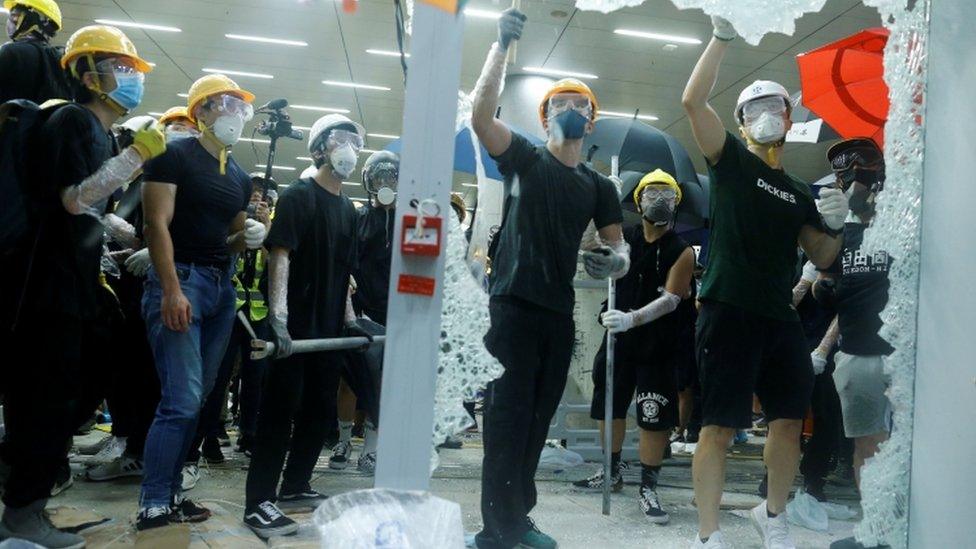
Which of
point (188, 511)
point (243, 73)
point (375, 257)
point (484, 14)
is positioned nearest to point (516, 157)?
point (484, 14)

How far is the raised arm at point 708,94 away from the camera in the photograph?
2.36 metres

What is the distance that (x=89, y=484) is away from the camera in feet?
12.0

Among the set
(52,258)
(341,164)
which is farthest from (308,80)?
(52,258)

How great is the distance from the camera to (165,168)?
280 cm

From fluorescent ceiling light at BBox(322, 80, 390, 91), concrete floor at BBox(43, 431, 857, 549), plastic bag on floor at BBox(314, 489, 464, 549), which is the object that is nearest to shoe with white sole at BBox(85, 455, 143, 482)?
concrete floor at BBox(43, 431, 857, 549)

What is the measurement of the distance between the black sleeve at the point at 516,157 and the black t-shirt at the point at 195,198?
1.14 metres

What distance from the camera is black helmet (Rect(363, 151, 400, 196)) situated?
3.84 meters

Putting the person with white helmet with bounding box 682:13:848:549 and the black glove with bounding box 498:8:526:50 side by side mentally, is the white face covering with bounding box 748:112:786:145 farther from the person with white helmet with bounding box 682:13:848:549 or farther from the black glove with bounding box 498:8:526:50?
the black glove with bounding box 498:8:526:50

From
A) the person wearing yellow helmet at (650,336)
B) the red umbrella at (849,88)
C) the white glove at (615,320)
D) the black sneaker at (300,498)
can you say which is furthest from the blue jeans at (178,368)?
the red umbrella at (849,88)

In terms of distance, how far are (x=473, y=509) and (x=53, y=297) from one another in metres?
1.77

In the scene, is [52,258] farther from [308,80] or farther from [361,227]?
[308,80]

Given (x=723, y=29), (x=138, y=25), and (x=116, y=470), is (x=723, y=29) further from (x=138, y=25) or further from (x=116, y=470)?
(x=138, y=25)

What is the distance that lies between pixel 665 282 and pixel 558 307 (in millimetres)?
1377

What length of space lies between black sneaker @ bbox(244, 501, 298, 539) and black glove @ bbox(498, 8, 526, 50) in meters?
1.95
